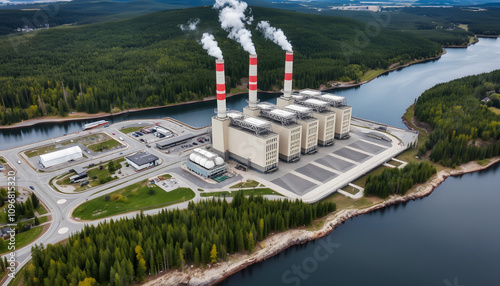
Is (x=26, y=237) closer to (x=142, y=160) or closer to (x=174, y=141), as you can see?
(x=142, y=160)

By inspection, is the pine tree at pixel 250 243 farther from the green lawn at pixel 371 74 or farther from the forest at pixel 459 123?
the green lawn at pixel 371 74

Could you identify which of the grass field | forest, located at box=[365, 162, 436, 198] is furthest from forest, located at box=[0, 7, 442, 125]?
forest, located at box=[365, 162, 436, 198]

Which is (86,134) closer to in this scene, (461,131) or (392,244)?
(392,244)

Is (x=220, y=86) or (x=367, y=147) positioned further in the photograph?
(x=367, y=147)

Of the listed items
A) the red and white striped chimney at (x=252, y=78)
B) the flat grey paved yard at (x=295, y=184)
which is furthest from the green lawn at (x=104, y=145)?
the flat grey paved yard at (x=295, y=184)

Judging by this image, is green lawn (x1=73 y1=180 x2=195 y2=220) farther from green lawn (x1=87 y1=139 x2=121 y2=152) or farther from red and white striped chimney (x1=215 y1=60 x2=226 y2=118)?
green lawn (x1=87 y1=139 x2=121 y2=152)

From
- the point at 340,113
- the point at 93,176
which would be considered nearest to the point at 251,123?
the point at 340,113

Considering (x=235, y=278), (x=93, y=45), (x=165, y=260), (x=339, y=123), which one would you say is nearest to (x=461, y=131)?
(x=339, y=123)
